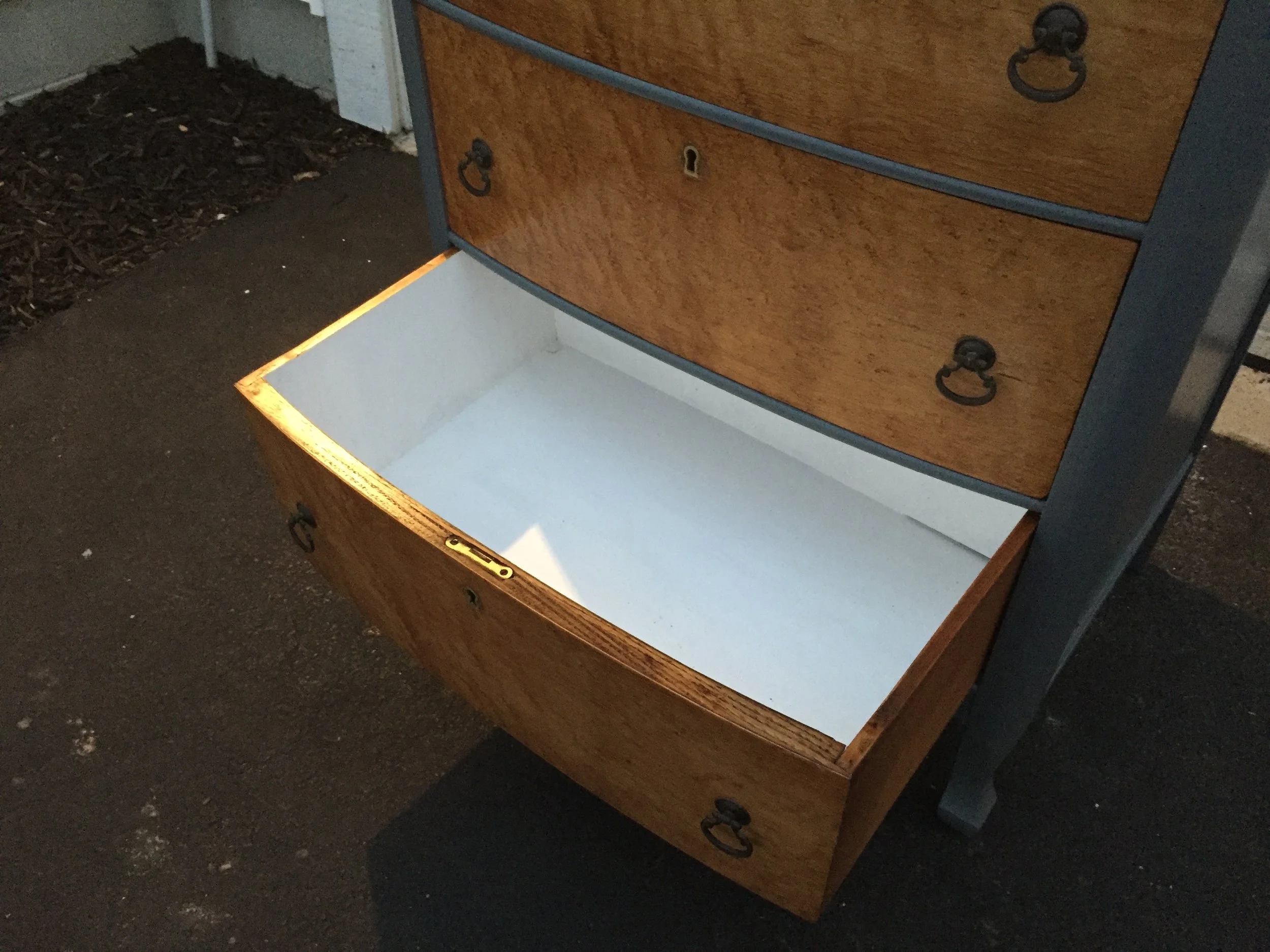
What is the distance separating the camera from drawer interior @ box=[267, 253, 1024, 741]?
86cm

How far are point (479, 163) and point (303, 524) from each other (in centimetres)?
31

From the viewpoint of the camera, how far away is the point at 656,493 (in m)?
0.97

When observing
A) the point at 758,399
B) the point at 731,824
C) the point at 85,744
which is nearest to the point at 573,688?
the point at 731,824

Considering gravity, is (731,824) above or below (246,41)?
above

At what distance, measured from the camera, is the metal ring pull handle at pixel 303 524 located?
0.80 meters

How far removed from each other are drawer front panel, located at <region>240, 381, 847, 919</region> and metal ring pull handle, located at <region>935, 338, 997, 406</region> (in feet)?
0.78

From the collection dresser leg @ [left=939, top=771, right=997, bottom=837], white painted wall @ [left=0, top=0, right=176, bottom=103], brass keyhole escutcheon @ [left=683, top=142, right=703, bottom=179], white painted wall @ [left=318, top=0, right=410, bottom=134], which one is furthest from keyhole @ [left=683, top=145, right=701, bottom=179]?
white painted wall @ [left=0, top=0, right=176, bottom=103]

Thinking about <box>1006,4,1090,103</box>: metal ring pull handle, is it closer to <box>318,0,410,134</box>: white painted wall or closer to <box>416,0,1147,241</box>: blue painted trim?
<box>416,0,1147,241</box>: blue painted trim

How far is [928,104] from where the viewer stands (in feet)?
1.91

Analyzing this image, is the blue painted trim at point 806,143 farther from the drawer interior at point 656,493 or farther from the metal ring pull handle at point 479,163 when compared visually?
the drawer interior at point 656,493

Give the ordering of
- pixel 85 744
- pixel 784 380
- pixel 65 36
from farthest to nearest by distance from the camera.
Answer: pixel 65 36 < pixel 85 744 < pixel 784 380

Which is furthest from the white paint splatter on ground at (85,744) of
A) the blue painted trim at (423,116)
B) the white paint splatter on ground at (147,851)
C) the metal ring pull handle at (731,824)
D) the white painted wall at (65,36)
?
the white painted wall at (65,36)

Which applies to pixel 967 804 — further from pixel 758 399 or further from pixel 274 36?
pixel 274 36

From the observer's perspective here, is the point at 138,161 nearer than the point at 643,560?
No
